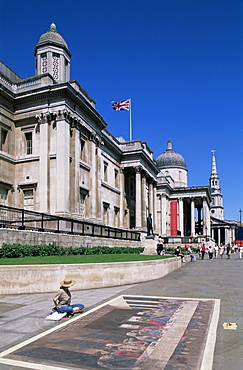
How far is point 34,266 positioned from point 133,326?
6328mm

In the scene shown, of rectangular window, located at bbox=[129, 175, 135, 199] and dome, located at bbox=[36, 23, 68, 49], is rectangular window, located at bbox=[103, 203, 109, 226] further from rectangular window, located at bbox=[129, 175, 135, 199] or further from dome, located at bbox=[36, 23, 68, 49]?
dome, located at bbox=[36, 23, 68, 49]

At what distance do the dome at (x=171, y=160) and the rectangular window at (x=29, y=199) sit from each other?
7732cm

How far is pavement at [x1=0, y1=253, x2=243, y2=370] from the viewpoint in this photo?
6.65 meters

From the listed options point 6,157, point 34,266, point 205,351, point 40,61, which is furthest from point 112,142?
point 205,351

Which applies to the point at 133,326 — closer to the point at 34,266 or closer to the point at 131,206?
the point at 34,266

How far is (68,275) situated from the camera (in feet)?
45.8

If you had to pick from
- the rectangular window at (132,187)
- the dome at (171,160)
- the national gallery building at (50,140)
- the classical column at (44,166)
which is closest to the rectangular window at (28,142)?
the national gallery building at (50,140)

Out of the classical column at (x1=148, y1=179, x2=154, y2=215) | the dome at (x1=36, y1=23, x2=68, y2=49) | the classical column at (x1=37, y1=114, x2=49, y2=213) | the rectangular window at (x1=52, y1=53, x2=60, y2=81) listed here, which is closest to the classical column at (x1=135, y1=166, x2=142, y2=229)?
the classical column at (x1=148, y1=179, x2=154, y2=215)

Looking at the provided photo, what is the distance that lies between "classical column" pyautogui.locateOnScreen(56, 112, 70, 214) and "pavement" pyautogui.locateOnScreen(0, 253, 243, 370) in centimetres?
1624

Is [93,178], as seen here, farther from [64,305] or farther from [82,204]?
[64,305]

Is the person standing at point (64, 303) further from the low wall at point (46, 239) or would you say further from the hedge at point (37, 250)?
the low wall at point (46, 239)

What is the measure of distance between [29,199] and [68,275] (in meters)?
20.9

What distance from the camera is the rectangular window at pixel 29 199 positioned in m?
33.4

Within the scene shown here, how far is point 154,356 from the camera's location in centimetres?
636
